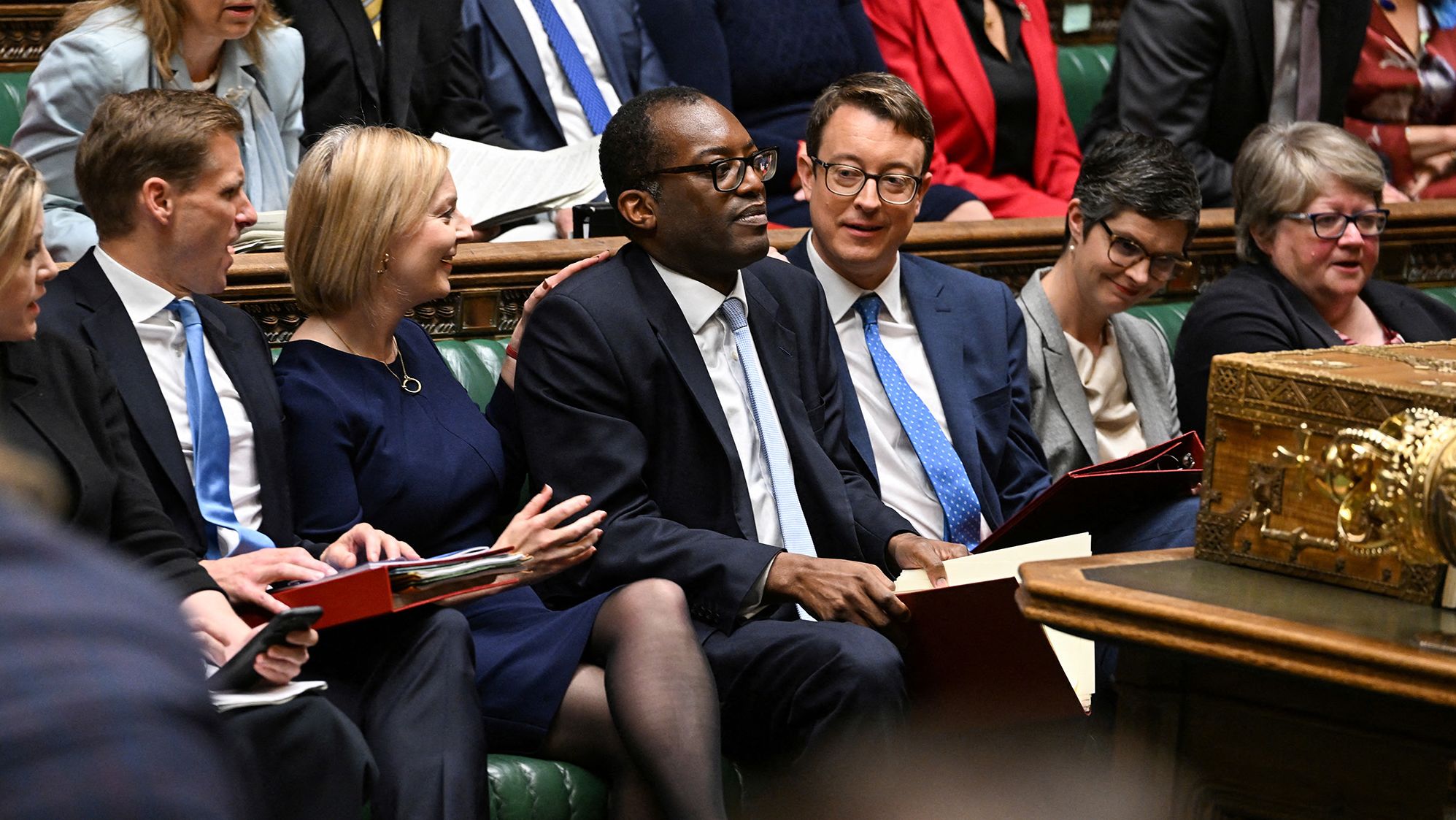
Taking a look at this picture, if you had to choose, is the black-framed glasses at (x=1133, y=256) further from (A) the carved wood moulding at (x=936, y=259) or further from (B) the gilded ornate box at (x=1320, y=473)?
(B) the gilded ornate box at (x=1320, y=473)

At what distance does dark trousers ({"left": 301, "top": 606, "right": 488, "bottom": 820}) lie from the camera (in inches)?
84.8

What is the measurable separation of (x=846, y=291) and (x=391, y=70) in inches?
46.8

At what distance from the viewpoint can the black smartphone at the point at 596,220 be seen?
325 centimetres

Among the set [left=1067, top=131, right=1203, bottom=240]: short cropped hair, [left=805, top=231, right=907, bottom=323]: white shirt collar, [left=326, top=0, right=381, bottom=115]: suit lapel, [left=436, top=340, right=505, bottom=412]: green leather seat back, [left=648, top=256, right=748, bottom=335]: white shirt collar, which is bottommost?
[left=436, top=340, right=505, bottom=412]: green leather seat back

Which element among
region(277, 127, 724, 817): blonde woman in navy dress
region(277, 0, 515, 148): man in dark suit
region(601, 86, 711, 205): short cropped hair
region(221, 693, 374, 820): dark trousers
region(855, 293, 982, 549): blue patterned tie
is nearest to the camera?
region(221, 693, 374, 820): dark trousers

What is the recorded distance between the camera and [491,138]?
3.74 meters

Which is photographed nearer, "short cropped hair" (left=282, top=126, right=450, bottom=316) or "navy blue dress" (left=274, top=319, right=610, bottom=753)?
"navy blue dress" (left=274, top=319, right=610, bottom=753)

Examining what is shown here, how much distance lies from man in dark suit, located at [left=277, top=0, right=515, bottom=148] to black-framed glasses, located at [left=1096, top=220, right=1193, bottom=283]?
1.34m

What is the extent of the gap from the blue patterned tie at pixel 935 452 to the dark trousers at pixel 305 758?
1155mm

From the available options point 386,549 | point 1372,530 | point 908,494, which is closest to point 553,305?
point 386,549

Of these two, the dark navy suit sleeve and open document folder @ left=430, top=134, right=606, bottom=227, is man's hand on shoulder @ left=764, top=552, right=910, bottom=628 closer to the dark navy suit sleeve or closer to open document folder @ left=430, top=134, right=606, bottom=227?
the dark navy suit sleeve

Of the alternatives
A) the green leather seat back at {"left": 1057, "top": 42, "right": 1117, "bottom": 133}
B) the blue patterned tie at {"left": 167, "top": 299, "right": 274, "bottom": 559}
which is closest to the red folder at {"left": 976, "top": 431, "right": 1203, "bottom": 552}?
the blue patterned tie at {"left": 167, "top": 299, "right": 274, "bottom": 559}

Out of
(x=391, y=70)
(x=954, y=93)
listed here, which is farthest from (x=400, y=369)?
(x=954, y=93)

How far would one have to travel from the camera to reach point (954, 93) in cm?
432
